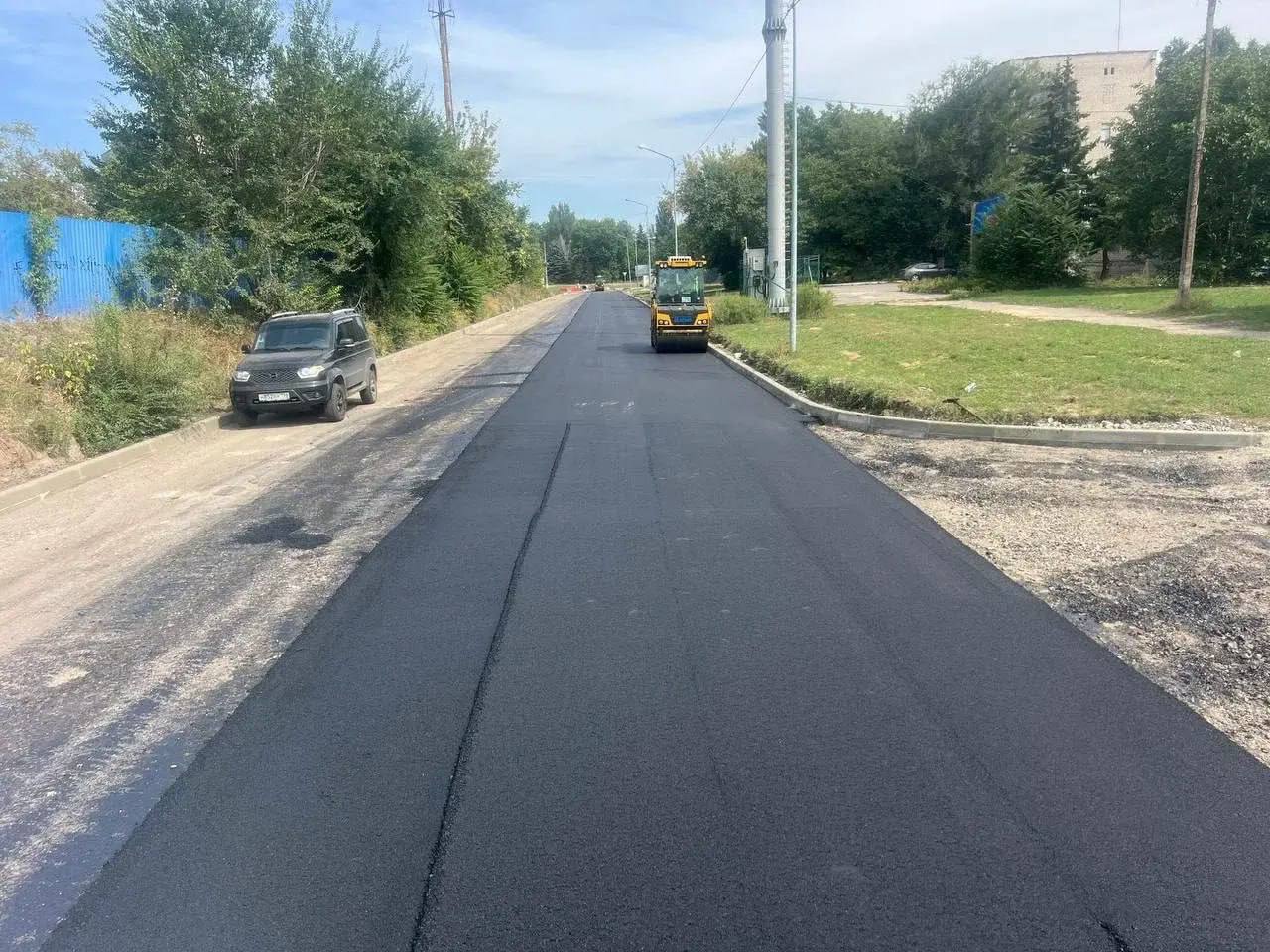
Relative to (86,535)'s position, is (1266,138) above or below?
above

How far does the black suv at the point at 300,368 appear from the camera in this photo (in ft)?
49.2


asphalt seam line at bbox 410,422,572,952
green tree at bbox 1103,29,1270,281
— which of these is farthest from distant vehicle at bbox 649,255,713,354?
green tree at bbox 1103,29,1270,281

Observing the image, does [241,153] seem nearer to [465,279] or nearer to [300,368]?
[300,368]

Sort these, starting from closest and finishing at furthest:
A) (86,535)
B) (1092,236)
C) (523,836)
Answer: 1. (523,836)
2. (86,535)
3. (1092,236)

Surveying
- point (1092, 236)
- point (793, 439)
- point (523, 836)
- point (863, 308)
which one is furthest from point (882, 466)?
point (1092, 236)

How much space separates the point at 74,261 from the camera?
16812mm

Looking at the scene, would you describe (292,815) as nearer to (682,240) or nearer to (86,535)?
(86,535)

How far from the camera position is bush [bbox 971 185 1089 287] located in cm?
4384

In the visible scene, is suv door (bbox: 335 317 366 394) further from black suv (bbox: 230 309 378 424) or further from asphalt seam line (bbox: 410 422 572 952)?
asphalt seam line (bbox: 410 422 572 952)

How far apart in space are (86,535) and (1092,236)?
152 feet

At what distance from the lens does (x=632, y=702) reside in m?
4.87

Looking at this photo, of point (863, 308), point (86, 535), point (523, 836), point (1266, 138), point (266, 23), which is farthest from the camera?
point (863, 308)

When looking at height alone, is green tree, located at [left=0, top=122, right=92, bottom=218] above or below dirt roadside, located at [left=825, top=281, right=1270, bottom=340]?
above

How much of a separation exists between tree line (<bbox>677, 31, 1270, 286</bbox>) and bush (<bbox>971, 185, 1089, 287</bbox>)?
64mm
